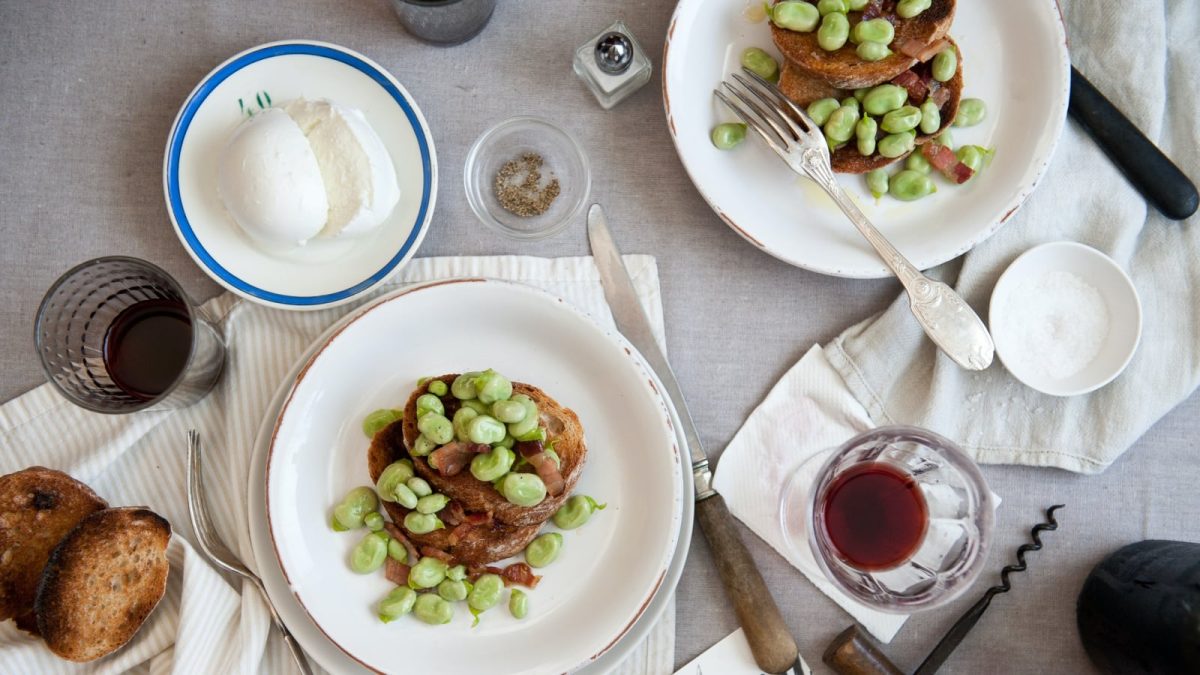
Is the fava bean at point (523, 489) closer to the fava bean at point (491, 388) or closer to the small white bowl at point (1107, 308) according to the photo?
the fava bean at point (491, 388)

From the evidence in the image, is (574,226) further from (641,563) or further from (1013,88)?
(1013,88)

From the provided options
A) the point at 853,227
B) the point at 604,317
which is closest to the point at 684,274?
the point at 604,317

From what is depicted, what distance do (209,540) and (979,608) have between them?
1.33m

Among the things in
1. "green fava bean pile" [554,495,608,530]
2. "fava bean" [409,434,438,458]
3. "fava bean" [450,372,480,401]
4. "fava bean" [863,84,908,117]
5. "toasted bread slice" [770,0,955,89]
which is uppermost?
"toasted bread slice" [770,0,955,89]

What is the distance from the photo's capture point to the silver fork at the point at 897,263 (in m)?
1.51

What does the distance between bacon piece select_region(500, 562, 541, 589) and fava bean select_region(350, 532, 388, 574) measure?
20cm

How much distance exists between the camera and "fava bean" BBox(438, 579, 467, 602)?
1437 millimetres

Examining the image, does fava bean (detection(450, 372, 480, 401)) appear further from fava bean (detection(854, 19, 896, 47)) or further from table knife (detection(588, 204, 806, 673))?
fava bean (detection(854, 19, 896, 47))

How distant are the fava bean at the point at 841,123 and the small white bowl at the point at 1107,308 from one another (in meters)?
0.39

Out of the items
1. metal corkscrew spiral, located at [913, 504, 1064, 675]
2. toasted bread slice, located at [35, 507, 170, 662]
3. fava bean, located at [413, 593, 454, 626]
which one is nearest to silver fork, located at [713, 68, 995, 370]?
metal corkscrew spiral, located at [913, 504, 1064, 675]

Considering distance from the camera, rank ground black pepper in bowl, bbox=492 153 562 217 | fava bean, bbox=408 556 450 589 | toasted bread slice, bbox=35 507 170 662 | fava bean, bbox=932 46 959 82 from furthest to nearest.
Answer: ground black pepper in bowl, bbox=492 153 562 217 → fava bean, bbox=932 46 959 82 → fava bean, bbox=408 556 450 589 → toasted bread slice, bbox=35 507 170 662

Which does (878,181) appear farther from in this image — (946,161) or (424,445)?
(424,445)

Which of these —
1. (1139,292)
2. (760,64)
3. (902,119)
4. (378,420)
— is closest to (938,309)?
(902,119)

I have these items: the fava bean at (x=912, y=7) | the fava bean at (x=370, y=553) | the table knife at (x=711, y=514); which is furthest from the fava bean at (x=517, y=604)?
the fava bean at (x=912, y=7)
